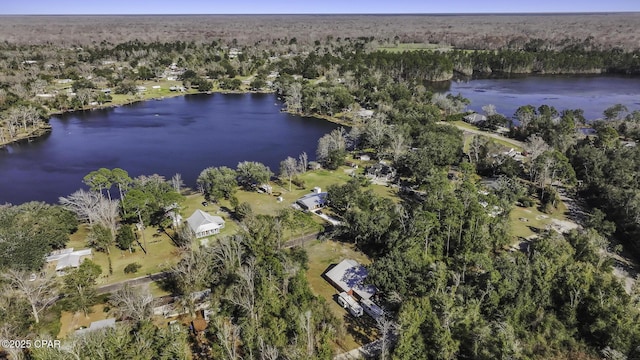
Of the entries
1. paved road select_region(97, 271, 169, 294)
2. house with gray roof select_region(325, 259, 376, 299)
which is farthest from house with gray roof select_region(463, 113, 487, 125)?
paved road select_region(97, 271, 169, 294)

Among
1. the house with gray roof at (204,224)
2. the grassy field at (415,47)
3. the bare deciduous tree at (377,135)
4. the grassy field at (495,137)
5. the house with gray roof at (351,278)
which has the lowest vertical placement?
the house with gray roof at (351,278)

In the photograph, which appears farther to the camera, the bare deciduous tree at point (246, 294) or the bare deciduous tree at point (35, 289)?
the bare deciduous tree at point (35, 289)

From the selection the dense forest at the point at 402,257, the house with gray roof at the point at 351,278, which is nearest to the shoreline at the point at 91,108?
the dense forest at the point at 402,257

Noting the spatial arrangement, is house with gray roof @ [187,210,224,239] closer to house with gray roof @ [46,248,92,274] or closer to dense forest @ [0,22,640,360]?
dense forest @ [0,22,640,360]

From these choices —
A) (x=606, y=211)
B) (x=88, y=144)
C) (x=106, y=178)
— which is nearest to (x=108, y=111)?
(x=88, y=144)

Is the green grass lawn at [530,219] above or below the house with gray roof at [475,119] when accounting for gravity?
below

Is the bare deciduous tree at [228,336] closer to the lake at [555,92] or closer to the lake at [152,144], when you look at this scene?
the lake at [152,144]

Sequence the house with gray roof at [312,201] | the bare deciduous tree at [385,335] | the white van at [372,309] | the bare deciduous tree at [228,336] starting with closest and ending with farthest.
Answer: the bare deciduous tree at [228,336]
the bare deciduous tree at [385,335]
the white van at [372,309]
the house with gray roof at [312,201]

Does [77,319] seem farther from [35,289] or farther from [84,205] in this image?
[84,205]

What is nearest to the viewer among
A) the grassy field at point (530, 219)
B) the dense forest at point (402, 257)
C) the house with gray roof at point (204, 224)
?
the dense forest at point (402, 257)
